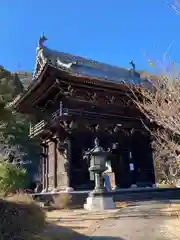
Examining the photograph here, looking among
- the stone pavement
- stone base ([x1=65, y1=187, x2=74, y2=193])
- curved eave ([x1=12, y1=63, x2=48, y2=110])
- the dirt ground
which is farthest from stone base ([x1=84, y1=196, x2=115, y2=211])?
curved eave ([x1=12, y1=63, x2=48, y2=110])

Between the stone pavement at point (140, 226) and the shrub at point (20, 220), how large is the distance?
1342 millimetres

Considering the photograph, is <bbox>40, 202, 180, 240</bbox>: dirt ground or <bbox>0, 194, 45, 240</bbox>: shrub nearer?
<bbox>0, 194, 45, 240</bbox>: shrub

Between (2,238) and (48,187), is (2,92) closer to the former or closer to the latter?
(2,238)

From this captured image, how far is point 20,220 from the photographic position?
5.70m

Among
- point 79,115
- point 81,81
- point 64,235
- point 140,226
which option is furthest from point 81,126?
point 64,235

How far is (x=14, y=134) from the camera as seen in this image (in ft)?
102

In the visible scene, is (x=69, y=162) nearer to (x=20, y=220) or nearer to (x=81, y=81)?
(x=81, y=81)

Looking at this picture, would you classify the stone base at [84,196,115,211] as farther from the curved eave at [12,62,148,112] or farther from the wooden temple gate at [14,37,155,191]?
the curved eave at [12,62,148,112]

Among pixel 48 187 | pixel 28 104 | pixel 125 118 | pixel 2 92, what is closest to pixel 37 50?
pixel 28 104

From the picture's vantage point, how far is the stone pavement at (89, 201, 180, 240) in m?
5.81

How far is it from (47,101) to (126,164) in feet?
20.4

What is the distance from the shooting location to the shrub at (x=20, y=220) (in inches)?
200

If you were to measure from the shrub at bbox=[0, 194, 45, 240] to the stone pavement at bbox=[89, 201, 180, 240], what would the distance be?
134 centimetres

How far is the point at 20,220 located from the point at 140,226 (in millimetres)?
3026
